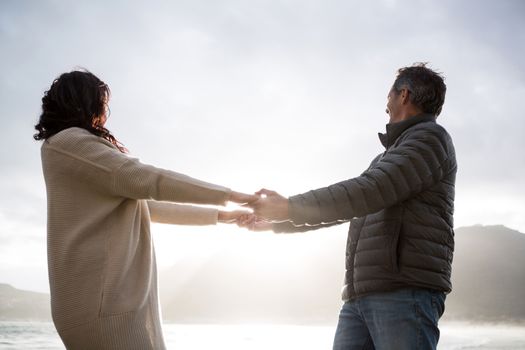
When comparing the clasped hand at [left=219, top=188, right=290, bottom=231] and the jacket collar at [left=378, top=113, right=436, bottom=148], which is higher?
the jacket collar at [left=378, top=113, right=436, bottom=148]

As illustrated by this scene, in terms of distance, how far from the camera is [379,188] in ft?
9.48

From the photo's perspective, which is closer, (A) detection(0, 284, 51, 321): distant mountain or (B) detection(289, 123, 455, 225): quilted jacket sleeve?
(B) detection(289, 123, 455, 225): quilted jacket sleeve

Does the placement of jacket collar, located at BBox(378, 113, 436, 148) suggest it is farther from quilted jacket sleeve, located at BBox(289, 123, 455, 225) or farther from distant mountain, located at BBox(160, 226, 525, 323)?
distant mountain, located at BBox(160, 226, 525, 323)

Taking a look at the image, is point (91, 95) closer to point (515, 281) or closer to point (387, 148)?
point (387, 148)

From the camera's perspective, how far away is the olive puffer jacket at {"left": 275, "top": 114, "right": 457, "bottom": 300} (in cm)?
287

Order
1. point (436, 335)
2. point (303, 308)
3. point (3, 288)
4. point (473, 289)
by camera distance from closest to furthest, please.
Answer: point (436, 335) < point (473, 289) < point (303, 308) < point (3, 288)

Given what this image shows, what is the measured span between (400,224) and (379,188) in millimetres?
262

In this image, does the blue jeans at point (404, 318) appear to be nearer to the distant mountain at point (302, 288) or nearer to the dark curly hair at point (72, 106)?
the dark curly hair at point (72, 106)

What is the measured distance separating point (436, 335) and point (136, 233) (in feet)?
A: 6.13

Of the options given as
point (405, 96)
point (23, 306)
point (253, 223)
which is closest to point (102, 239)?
point (253, 223)

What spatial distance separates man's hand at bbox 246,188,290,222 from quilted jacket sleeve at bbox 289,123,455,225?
0.06 metres

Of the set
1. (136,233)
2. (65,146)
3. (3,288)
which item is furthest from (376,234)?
(3,288)

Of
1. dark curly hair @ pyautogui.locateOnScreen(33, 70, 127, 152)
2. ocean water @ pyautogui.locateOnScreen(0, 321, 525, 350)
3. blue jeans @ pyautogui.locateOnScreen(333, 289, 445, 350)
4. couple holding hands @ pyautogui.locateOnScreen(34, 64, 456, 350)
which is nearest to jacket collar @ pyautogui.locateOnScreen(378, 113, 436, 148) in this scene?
couple holding hands @ pyautogui.locateOnScreen(34, 64, 456, 350)

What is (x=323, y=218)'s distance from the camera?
2.90 meters
